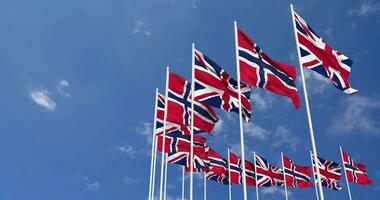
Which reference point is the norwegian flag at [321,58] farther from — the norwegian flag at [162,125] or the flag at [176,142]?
the flag at [176,142]

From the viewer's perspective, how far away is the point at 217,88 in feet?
60.3

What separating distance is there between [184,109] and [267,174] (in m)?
15.2

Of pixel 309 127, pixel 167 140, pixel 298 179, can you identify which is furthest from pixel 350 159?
pixel 309 127

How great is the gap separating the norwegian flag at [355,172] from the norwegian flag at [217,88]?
2178 cm

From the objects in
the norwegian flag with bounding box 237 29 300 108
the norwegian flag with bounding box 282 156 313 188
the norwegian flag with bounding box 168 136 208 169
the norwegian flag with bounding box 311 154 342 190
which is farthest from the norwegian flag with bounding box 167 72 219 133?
the norwegian flag with bounding box 311 154 342 190

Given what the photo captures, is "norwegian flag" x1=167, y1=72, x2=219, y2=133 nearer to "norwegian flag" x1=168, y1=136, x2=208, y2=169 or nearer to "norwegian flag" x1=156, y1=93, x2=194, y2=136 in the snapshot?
"norwegian flag" x1=156, y1=93, x2=194, y2=136

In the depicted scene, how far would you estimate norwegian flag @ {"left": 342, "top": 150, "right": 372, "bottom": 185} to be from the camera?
116 ft

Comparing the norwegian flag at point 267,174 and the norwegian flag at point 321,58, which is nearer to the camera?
the norwegian flag at point 321,58

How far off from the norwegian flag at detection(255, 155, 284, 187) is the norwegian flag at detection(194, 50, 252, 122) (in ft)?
52.2

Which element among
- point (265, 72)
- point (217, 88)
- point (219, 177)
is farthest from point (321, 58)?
point (219, 177)

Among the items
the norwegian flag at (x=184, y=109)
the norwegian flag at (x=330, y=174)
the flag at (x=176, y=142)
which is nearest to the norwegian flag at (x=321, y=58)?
the norwegian flag at (x=184, y=109)

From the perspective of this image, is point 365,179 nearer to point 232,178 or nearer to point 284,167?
point 284,167

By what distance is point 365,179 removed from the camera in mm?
35750

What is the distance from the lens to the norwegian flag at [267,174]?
32906 millimetres
